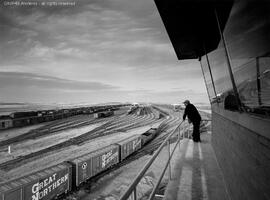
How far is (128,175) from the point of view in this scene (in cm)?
1297

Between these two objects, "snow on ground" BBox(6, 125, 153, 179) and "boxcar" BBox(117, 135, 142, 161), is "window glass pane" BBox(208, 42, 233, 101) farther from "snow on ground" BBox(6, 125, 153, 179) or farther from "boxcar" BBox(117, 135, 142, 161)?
"snow on ground" BBox(6, 125, 153, 179)

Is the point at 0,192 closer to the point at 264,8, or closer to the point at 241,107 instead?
the point at 241,107

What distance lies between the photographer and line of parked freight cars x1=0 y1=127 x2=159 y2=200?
893cm

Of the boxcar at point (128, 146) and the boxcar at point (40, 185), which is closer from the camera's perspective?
the boxcar at point (40, 185)

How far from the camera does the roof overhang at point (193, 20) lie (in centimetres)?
374

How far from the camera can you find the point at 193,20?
4.84 m

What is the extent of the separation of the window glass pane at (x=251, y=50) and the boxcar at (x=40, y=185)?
10.6 metres

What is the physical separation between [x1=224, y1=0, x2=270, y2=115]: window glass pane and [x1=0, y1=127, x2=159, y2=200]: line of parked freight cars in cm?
1061

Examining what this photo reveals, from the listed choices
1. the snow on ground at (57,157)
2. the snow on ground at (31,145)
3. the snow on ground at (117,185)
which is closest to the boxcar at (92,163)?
the snow on ground at (117,185)

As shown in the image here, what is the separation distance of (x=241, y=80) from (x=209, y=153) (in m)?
5.32

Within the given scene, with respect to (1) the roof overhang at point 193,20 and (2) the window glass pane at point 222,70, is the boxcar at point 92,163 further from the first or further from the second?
(2) the window glass pane at point 222,70

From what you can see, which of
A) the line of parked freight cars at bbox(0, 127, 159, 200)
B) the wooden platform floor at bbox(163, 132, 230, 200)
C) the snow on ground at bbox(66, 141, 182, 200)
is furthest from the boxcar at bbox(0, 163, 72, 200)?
the wooden platform floor at bbox(163, 132, 230, 200)

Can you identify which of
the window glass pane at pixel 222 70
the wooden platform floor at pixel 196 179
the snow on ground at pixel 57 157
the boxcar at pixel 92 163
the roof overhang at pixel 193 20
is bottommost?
the snow on ground at pixel 57 157

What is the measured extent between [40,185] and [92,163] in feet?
12.9
